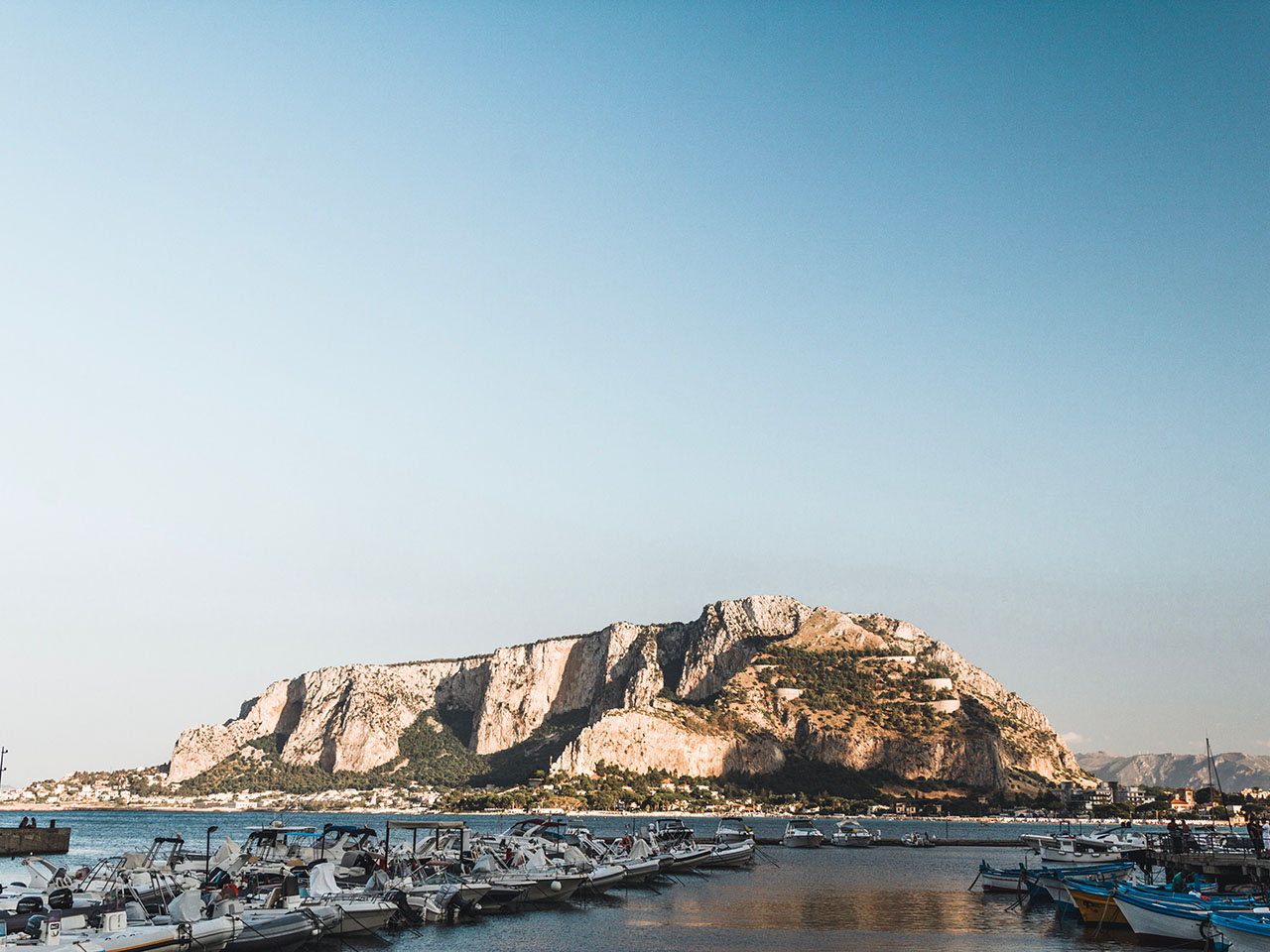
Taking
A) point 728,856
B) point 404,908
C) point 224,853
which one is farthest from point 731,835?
point 404,908

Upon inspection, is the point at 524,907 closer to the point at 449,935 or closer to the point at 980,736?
the point at 449,935

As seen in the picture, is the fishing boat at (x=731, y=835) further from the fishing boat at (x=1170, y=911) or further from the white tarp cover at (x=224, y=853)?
the fishing boat at (x=1170, y=911)

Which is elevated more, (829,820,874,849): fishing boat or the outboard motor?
the outboard motor

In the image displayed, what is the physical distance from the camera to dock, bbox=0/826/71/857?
7675cm

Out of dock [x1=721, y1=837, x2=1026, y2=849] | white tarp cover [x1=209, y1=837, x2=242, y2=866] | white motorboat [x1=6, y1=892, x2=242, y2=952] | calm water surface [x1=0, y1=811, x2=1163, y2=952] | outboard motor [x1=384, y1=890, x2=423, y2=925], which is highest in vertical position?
white tarp cover [x1=209, y1=837, x2=242, y2=866]

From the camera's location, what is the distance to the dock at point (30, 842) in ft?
252

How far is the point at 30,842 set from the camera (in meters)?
77.6

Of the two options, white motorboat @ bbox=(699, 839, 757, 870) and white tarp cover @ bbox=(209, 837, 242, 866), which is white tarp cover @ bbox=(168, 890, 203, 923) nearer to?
white tarp cover @ bbox=(209, 837, 242, 866)

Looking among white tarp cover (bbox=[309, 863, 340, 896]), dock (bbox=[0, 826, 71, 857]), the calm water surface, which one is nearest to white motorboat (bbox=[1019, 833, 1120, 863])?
the calm water surface

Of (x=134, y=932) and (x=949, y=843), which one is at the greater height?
(x=134, y=932)

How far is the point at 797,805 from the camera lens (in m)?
183

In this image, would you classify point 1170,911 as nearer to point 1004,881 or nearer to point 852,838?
point 1004,881

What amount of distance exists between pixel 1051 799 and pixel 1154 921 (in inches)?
6606

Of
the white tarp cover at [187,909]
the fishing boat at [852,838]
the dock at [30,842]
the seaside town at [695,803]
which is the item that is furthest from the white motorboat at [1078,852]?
the seaside town at [695,803]
